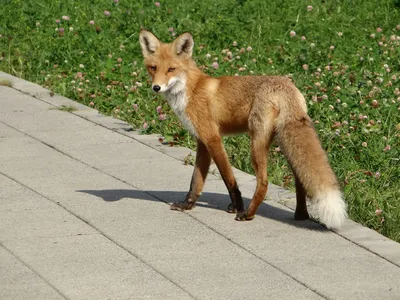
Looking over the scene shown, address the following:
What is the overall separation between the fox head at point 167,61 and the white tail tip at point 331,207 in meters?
1.41

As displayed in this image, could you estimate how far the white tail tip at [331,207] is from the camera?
6051 millimetres

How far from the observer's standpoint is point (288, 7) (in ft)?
44.5

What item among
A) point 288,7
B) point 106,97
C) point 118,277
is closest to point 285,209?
point 118,277

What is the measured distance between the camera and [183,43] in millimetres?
6941

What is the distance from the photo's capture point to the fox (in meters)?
6.24

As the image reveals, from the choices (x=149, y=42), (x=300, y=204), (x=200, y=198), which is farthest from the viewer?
(x=200, y=198)

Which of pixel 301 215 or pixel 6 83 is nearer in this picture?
pixel 301 215

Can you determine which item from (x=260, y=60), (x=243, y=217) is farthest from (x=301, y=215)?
(x=260, y=60)

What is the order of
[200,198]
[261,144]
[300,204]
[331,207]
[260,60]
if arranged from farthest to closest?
[260,60], [200,198], [300,204], [261,144], [331,207]

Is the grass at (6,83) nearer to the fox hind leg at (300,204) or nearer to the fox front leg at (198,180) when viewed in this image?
the fox front leg at (198,180)

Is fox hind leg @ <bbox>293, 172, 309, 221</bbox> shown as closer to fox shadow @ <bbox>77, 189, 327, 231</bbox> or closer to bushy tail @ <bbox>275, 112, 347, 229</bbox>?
fox shadow @ <bbox>77, 189, 327, 231</bbox>

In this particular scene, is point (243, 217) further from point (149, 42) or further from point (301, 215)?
point (149, 42)

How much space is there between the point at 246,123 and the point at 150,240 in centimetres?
113

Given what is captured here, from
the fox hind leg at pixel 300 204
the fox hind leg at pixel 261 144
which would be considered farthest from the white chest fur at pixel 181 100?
the fox hind leg at pixel 300 204
